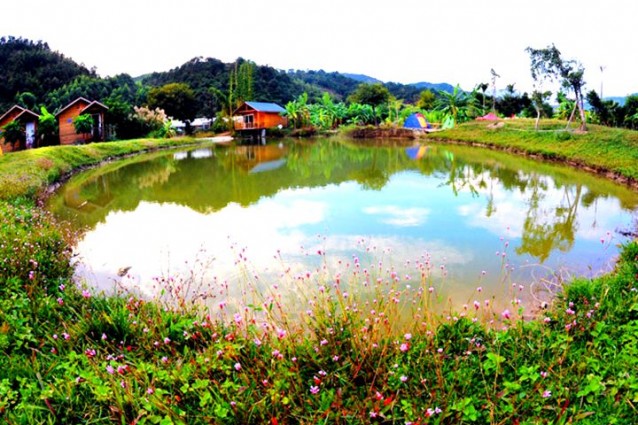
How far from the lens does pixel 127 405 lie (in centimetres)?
269

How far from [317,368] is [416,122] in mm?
39129

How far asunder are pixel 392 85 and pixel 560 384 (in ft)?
297

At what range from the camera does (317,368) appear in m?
3.15

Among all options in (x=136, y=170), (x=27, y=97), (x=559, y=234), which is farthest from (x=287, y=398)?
(x=27, y=97)

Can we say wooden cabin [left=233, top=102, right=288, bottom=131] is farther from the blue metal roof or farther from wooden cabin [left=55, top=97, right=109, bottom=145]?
wooden cabin [left=55, top=97, right=109, bottom=145]

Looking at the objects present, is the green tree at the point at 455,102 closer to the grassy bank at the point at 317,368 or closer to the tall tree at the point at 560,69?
the tall tree at the point at 560,69

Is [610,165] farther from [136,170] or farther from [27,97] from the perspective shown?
[27,97]

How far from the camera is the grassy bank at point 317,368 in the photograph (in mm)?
2617

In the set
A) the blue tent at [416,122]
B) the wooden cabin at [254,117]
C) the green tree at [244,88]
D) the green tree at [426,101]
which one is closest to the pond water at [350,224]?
the blue tent at [416,122]

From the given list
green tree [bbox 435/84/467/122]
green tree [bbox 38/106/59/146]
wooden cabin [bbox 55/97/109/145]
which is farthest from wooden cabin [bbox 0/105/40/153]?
green tree [bbox 435/84/467/122]

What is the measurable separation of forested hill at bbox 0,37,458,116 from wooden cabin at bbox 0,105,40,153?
242 inches

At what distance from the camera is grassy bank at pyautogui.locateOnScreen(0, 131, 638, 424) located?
2.62 m

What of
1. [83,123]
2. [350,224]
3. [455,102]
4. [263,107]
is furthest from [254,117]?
[350,224]

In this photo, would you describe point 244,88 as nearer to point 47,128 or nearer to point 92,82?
point 92,82
